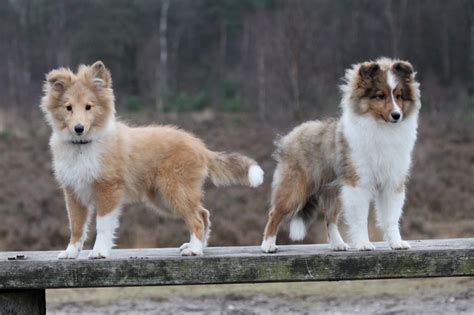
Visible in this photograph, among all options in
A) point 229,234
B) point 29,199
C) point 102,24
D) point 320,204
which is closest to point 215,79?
point 102,24

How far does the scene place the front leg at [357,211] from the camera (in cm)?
643

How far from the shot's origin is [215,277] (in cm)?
610

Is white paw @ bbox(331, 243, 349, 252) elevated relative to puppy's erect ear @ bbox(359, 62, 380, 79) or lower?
lower

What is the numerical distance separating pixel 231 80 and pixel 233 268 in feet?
114

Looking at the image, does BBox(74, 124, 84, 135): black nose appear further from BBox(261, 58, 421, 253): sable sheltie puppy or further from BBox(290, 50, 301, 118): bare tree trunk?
BBox(290, 50, 301, 118): bare tree trunk

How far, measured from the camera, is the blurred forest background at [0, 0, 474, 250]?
56.3 ft

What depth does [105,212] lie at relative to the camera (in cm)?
632

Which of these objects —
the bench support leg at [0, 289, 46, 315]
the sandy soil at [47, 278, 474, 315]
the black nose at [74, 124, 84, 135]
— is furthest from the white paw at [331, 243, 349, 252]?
the sandy soil at [47, 278, 474, 315]

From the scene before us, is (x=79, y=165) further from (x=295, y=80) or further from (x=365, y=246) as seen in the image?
(x=295, y=80)

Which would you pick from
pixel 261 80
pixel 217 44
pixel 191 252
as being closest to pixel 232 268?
pixel 191 252

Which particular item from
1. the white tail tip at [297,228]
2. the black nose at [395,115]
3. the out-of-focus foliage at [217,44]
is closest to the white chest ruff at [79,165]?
the white tail tip at [297,228]

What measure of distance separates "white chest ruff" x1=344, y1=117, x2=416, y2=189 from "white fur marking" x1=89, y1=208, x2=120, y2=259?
2060 mm

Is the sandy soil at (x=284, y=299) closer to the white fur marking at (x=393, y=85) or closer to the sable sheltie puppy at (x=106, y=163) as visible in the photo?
the sable sheltie puppy at (x=106, y=163)

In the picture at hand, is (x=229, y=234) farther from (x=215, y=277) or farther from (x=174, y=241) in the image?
(x=215, y=277)
